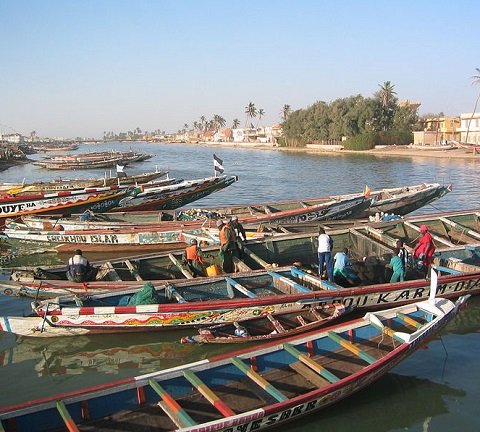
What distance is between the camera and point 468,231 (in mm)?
15016

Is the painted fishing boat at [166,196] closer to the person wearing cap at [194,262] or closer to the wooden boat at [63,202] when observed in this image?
the wooden boat at [63,202]

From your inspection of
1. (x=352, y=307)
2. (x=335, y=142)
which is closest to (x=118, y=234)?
(x=352, y=307)

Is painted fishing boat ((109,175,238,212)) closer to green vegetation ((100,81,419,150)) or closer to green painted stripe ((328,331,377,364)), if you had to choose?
green painted stripe ((328,331,377,364))

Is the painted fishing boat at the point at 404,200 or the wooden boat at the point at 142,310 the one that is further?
the painted fishing boat at the point at 404,200

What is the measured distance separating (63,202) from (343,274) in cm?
1532

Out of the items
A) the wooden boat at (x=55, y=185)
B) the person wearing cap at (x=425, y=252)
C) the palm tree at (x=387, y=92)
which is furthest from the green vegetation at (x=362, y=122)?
the person wearing cap at (x=425, y=252)

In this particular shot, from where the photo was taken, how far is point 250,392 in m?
7.11

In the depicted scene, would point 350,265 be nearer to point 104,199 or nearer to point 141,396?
point 141,396

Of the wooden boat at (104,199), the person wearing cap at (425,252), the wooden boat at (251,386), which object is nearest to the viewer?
the wooden boat at (251,386)

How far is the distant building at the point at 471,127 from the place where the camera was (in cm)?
7156

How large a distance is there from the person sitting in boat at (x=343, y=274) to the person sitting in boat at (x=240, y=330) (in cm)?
307

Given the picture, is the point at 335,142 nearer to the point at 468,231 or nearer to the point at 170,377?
the point at 468,231

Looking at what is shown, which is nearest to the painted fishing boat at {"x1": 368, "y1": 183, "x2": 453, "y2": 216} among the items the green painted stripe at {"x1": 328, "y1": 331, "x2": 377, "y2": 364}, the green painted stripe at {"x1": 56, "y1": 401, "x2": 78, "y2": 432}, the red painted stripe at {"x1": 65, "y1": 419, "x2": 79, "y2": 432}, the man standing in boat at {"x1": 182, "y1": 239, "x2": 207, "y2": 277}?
the man standing in boat at {"x1": 182, "y1": 239, "x2": 207, "y2": 277}

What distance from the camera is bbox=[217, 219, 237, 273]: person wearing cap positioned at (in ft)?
39.7
